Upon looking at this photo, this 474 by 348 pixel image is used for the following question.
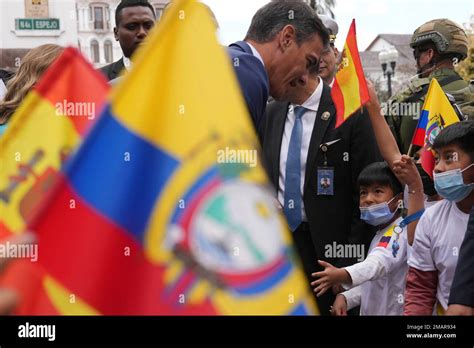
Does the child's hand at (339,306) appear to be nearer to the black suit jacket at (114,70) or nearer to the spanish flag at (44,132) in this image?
the black suit jacket at (114,70)

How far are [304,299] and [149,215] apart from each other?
0.30 m

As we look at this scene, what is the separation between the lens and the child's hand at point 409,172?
3.71 metres

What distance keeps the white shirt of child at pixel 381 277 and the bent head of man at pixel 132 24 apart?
1.58 metres

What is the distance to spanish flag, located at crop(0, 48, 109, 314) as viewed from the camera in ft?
6.84

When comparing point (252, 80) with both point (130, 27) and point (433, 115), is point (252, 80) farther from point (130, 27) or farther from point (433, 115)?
point (130, 27)

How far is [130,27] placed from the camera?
4562 millimetres

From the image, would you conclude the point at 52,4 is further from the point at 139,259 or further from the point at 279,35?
the point at 139,259

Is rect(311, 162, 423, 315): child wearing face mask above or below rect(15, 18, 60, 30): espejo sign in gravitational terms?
below

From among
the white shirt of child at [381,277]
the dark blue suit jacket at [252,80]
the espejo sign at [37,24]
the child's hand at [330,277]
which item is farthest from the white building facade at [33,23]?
the dark blue suit jacket at [252,80]

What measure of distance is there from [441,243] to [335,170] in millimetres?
714

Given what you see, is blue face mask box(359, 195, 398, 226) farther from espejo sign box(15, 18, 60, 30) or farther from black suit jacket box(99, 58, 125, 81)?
espejo sign box(15, 18, 60, 30)

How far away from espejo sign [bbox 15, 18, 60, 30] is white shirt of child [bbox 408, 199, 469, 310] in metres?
5.05

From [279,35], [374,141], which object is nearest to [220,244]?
[279,35]

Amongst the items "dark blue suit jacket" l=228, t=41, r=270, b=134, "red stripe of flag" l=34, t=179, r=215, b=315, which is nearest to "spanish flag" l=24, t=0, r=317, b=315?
"red stripe of flag" l=34, t=179, r=215, b=315
